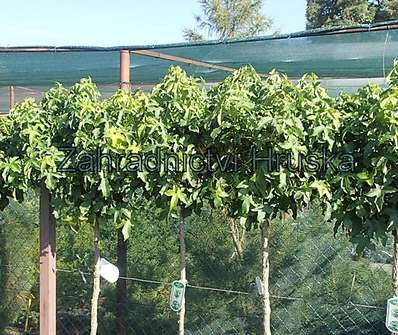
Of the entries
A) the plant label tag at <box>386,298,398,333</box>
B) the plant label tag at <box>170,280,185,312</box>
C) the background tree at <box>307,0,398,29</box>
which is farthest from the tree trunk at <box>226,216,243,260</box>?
the background tree at <box>307,0,398,29</box>

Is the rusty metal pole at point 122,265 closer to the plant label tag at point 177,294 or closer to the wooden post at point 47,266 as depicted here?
the wooden post at point 47,266

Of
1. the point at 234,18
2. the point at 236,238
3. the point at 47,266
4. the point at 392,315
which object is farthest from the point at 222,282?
the point at 234,18

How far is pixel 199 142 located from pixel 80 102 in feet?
2.27

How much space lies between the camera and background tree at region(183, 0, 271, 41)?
3062cm

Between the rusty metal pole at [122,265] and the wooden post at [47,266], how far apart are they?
505mm

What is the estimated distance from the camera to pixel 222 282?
4094 millimetres

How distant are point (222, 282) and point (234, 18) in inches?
1105

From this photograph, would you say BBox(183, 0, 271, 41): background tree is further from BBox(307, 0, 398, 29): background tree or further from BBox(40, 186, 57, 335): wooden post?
BBox(40, 186, 57, 335): wooden post

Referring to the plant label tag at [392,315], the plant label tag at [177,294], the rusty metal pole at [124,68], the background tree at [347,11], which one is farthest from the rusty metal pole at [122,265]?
the background tree at [347,11]

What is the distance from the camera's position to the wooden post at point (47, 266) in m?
3.67

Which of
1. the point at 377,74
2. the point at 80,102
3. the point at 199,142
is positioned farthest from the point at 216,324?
the point at 377,74

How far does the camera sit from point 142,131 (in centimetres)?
305

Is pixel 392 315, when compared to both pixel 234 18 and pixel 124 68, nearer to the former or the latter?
pixel 124 68

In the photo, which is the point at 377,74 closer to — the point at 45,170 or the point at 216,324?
the point at 216,324
